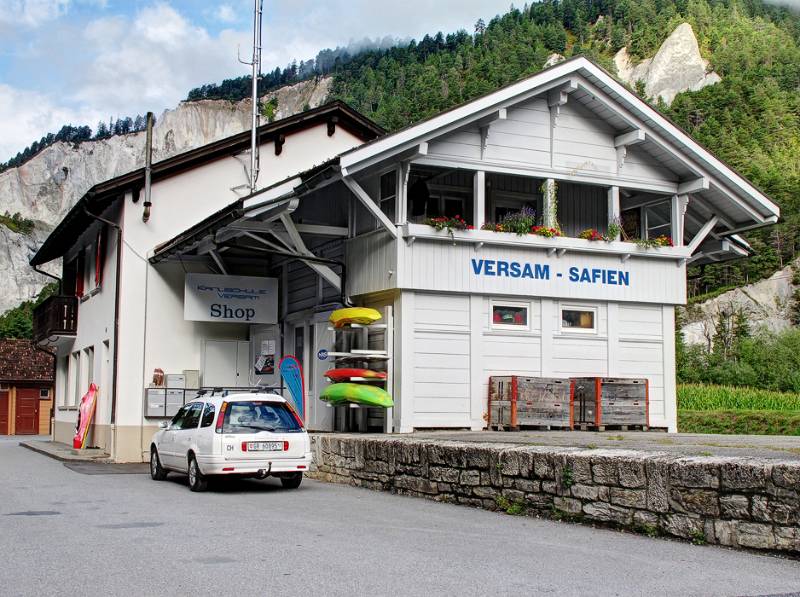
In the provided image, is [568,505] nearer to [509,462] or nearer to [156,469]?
[509,462]

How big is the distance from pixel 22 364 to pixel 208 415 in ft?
161

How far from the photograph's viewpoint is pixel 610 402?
19.3 meters

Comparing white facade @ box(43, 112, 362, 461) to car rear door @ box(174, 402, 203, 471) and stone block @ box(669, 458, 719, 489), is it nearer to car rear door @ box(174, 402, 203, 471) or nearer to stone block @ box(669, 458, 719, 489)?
car rear door @ box(174, 402, 203, 471)

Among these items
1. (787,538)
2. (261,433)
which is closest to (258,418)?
(261,433)

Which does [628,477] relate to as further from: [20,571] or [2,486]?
[2,486]

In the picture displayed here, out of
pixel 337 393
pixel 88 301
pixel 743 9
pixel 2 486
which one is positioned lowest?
pixel 2 486

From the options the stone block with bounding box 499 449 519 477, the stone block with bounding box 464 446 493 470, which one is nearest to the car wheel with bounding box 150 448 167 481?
Answer: the stone block with bounding box 464 446 493 470

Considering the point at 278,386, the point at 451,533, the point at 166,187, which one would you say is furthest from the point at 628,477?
the point at 166,187

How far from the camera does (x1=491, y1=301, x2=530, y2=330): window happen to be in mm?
19344

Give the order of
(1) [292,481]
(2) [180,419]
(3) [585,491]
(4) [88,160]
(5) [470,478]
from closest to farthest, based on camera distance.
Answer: (3) [585,491], (5) [470,478], (1) [292,481], (2) [180,419], (4) [88,160]

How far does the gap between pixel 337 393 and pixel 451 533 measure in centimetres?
820

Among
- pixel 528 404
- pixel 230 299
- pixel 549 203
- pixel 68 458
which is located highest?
pixel 549 203

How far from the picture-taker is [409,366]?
723 inches

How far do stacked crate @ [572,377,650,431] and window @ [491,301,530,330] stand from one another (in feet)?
4.81
